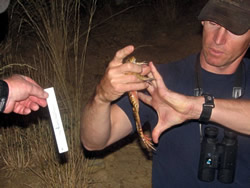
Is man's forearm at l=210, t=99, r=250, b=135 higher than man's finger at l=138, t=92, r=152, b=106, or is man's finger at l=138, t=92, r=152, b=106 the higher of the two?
man's finger at l=138, t=92, r=152, b=106

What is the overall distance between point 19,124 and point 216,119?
2941 millimetres

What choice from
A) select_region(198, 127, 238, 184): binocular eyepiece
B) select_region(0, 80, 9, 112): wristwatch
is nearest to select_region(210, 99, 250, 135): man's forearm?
select_region(198, 127, 238, 184): binocular eyepiece

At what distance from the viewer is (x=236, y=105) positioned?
86.4 inches

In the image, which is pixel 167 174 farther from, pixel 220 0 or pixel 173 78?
Answer: pixel 220 0

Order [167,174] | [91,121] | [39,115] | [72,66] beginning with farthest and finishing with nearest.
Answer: [72,66], [39,115], [167,174], [91,121]

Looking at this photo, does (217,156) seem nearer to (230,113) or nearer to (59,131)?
(230,113)

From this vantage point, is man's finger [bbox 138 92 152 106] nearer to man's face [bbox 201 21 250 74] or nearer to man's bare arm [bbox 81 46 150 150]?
man's bare arm [bbox 81 46 150 150]

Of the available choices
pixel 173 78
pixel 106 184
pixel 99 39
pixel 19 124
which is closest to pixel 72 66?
pixel 99 39

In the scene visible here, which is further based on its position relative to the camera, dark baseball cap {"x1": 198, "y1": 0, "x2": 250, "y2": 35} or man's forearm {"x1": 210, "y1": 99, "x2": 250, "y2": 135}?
dark baseball cap {"x1": 198, "y1": 0, "x2": 250, "y2": 35}

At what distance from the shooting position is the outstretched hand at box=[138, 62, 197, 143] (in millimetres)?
2078

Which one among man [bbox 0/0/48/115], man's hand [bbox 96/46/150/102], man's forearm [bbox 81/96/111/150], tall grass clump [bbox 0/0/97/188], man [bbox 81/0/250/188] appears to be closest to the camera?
man's hand [bbox 96/46/150/102]

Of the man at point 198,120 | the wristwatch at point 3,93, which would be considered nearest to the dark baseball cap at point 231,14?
the man at point 198,120

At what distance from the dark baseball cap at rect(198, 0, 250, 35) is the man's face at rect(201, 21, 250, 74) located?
6 cm

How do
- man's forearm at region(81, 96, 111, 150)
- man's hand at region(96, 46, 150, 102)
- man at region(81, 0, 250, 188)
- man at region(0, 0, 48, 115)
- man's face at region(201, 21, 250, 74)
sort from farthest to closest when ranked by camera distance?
1. man's face at region(201, 21, 250, 74)
2. man at region(81, 0, 250, 188)
3. man's forearm at region(81, 96, 111, 150)
4. man at region(0, 0, 48, 115)
5. man's hand at region(96, 46, 150, 102)
